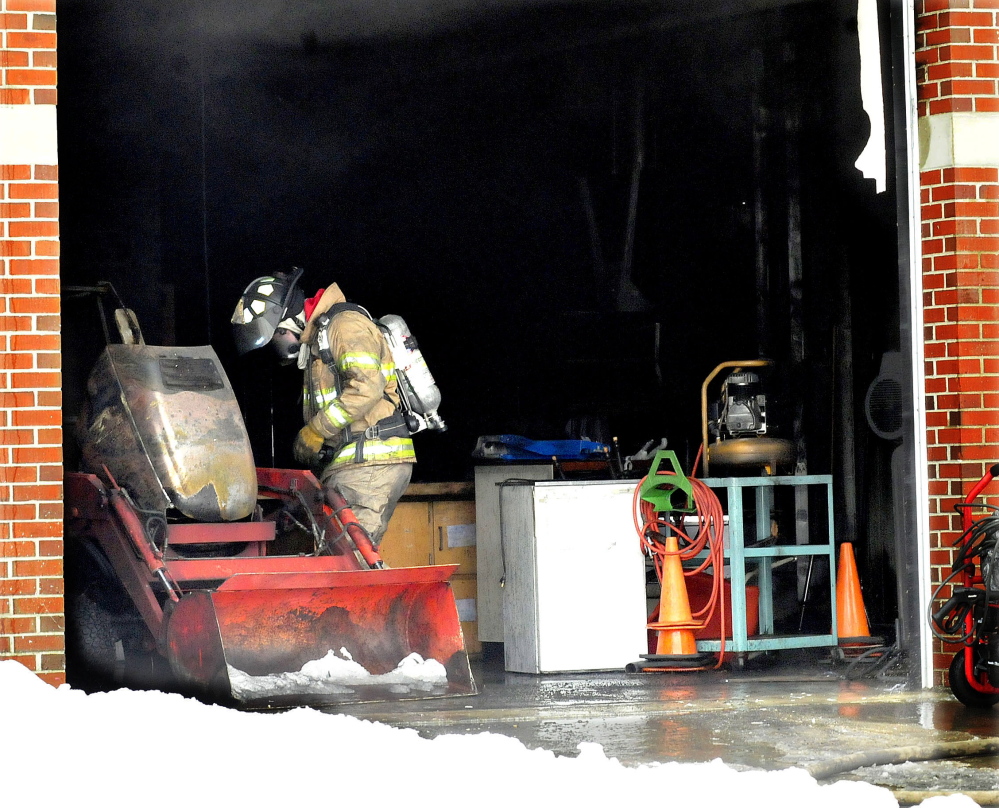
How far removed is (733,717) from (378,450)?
2681 millimetres

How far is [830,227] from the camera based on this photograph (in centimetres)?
1203

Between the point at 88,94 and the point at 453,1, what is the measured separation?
367 centimetres

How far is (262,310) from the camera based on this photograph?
8.45 metres

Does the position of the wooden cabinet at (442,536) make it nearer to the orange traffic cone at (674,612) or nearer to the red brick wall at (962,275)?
the orange traffic cone at (674,612)

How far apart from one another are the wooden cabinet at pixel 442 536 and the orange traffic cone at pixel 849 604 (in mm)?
2476

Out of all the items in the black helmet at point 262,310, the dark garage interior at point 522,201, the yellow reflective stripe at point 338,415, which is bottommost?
the yellow reflective stripe at point 338,415

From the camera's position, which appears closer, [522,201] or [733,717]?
[733,717]

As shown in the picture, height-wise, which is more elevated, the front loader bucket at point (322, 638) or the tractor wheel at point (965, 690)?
the front loader bucket at point (322, 638)

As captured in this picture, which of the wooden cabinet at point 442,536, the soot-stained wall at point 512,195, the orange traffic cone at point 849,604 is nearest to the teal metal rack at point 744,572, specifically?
the orange traffic cone at point 849,604

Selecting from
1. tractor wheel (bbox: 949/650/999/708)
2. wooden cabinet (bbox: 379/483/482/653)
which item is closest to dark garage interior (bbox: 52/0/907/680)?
wooden cabinet (bbox: 379/483/482/653)

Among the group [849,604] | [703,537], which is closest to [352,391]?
[703,537]

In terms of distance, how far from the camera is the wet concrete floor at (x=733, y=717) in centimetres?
602

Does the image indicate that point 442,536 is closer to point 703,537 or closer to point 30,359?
point 703,537

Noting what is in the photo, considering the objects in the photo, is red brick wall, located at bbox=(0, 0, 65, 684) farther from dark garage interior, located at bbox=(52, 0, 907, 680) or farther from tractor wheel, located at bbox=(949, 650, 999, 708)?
dark garage interior, located at bbox=(52, 0, 907, 680)
